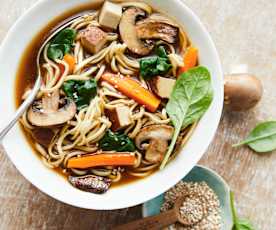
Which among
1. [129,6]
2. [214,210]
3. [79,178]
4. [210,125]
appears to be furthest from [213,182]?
[129,6]

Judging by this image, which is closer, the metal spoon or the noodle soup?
the metal spoon

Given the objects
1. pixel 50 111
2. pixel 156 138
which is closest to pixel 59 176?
pixel 50 111

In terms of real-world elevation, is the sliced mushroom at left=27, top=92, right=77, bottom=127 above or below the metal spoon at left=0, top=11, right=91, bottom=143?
below

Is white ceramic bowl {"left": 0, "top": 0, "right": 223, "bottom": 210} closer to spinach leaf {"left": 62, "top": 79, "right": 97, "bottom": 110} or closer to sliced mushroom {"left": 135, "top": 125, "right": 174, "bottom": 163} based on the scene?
sliced mushroom {"left": 135, "top": 125, "right": 174, "bottom": 163}

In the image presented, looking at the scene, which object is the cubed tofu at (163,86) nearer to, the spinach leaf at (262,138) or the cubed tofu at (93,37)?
the cubed tofu at (93,37)

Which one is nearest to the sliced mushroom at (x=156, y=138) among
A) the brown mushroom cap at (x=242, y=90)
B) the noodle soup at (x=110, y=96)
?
the noodle soup at (x=110, y=96)

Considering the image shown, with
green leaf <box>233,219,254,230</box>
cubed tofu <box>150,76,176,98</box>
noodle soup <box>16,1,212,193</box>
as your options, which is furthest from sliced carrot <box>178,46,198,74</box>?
green leaf <box>233,219,254,230</box>
